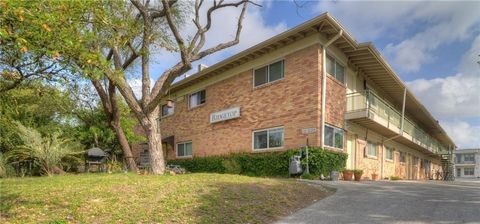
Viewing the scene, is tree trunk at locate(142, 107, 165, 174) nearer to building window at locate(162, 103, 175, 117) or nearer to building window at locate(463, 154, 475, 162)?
building window at locate(162, 103, 175, 117)

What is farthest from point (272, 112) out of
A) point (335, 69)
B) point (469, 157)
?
point (469, 157)

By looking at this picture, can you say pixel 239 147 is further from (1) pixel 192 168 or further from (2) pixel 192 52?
(2) pixel 192 52

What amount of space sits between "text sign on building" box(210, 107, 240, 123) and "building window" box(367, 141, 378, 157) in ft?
22.6

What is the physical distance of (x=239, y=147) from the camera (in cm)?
1888

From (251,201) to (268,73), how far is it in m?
10.7

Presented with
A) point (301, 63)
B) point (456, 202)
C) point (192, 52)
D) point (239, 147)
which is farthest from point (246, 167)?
point (456, 202)

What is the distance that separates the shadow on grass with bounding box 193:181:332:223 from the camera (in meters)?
6.96

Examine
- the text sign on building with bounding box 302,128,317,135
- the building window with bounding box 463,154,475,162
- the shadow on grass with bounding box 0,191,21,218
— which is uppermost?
the text sign on building with bounding box 302,128,317,135

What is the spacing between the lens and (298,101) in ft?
53.0

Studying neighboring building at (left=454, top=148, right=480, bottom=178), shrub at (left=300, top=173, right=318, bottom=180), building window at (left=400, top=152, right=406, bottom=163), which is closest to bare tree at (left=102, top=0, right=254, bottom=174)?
shrub at (left=300, top=173, right=318, bottom=180)

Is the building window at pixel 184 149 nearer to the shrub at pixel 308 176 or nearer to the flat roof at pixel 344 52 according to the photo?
the flat roof at pixel 344 52

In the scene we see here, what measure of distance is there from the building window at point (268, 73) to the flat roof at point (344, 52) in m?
0.65

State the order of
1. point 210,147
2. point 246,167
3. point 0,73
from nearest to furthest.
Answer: point 0,73, point 246,167, point 210,147

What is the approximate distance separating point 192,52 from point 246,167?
21.6ft
